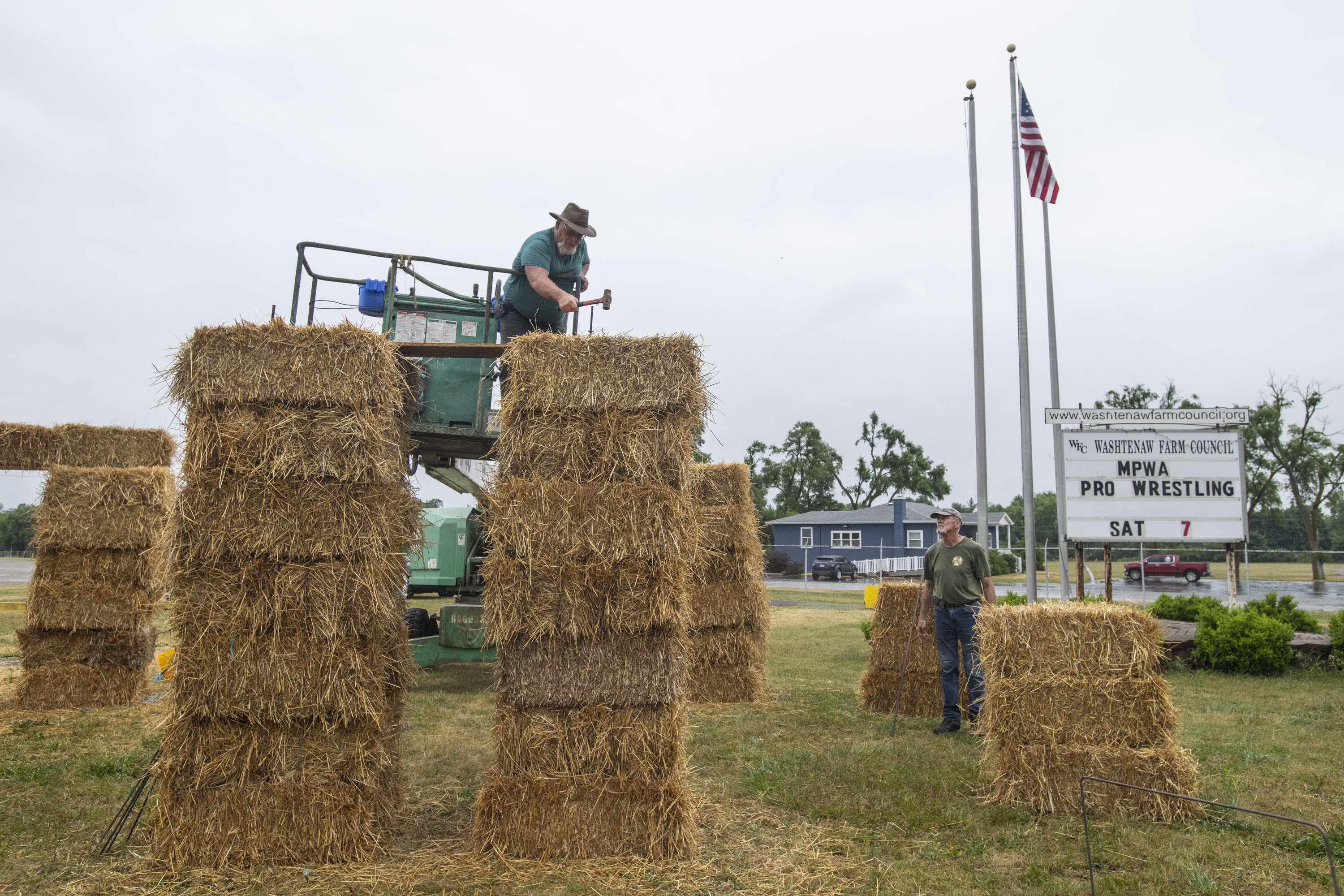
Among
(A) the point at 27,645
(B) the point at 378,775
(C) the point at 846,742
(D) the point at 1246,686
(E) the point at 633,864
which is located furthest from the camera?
(D) the point at 1246,686

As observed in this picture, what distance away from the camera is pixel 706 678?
859cm

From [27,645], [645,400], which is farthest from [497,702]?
[27,645]

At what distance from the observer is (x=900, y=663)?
25.7ft

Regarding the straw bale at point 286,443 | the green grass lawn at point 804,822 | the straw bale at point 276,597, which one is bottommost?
the green grass lawn at point 804,822

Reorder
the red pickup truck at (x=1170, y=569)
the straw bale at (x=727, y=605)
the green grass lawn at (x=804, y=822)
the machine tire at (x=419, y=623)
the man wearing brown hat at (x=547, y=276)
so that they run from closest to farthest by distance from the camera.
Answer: the green grass lawn at (x=804, y=822) < the man wearing brown hat at (x=547, y=276) < the straw bale at (x=727, y=605) < the machine tire at (x=419, y=623) < the red pickup truck at (x=1170, y=569)

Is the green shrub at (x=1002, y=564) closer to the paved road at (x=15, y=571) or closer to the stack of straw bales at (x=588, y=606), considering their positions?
the stack of straw bales at (x=588, y=606)

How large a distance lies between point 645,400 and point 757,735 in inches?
145

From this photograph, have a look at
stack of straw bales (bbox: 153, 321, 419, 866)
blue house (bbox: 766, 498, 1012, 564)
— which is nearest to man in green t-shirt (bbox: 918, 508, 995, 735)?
stack of straw bales (bbox: 153, 321, 419, 866)

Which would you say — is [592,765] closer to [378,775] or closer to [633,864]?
[633,864]

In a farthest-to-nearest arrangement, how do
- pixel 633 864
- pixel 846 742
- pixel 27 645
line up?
pixel 27 645 < pixel 846 742 < pixel 633 864

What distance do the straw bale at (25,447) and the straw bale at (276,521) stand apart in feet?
20.5

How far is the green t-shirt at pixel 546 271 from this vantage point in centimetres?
558

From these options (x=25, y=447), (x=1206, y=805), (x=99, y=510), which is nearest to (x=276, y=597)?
(x=1206, y=805)

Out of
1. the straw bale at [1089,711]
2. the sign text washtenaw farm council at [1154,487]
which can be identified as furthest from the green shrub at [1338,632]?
the straw bale at [1089,711]
